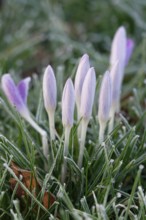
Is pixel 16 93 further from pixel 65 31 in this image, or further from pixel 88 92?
pixel 65 31

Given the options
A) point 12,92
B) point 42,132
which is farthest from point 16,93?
point 42,132

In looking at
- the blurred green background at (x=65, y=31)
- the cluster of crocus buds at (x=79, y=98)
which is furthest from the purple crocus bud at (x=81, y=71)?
the blurred green background at (x=65, y=31)

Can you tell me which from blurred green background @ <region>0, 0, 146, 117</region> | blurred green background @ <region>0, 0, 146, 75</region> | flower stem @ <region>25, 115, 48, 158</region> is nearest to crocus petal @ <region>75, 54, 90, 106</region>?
flower stem @ <region>25, 115, 48, 158</region>

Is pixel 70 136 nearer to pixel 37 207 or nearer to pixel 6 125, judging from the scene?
pixel 37 207

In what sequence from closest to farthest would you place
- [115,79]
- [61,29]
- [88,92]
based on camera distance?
[88,92] → [115,79] → [61,29]

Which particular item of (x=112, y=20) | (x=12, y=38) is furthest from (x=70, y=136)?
(x=112, y=20)

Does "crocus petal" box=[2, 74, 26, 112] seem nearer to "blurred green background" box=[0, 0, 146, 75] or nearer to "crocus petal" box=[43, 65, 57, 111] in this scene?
"crocus petal" box=[43, 65, 57, 111]

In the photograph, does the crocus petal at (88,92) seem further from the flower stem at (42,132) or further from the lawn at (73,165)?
the flower stem at (42,132)
